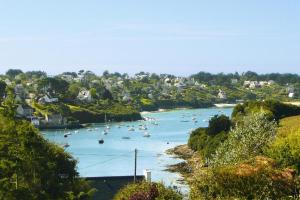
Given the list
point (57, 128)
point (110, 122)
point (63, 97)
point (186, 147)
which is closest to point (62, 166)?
point (186, 147)

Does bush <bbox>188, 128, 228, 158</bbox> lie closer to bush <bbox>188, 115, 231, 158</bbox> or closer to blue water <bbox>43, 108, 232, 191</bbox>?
bush <bbox>188, 115, 231, 158</bbox>

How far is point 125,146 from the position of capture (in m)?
88.8

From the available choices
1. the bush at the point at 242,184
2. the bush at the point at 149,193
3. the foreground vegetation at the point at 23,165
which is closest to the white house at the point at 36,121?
the foreground vegetation at the point at 23,165

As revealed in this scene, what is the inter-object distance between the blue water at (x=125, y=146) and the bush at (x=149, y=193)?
30492 mm

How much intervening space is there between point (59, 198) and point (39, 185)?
789mm

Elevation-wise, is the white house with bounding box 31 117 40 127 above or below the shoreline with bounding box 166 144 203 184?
above

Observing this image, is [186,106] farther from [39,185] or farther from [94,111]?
[39,185]

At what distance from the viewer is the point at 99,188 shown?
→ 975 inches

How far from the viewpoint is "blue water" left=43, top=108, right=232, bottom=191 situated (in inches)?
2412

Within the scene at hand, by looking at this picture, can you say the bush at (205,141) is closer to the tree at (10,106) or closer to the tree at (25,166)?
the tree at (25,166)

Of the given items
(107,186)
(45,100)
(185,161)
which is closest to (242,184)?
(107,186)

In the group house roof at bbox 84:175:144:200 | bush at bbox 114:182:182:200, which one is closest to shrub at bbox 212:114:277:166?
house roof at bbox 84:175:144:200

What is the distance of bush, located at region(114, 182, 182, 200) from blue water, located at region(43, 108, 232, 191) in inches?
1200

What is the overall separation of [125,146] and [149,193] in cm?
7238
